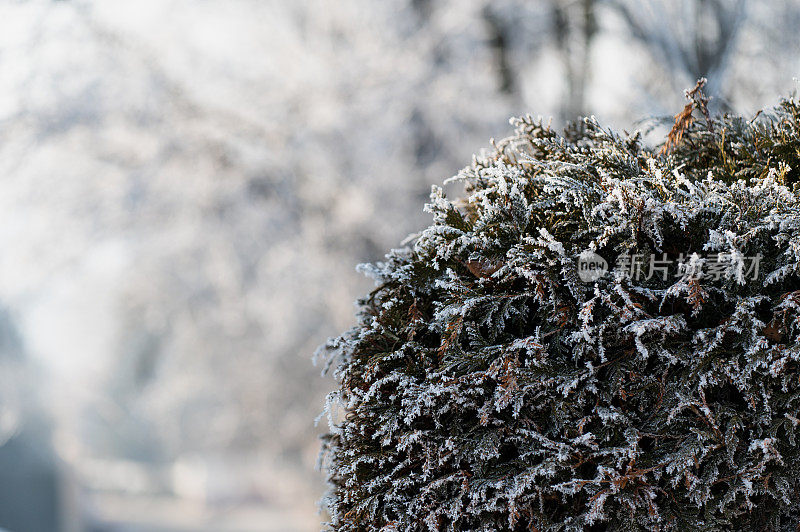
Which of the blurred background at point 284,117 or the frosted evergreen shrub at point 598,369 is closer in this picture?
the frosted evergreen shrub at point 598,369

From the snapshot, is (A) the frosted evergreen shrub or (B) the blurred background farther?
(B) the blurred background

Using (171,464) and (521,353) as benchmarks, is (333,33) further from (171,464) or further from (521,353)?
(171,464)

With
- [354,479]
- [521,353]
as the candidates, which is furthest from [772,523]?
[354,479]

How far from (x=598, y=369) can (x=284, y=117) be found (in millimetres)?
6006

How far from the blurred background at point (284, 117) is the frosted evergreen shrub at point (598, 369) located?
444 cm

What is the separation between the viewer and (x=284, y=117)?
23.7ft

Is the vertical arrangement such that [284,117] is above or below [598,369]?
above

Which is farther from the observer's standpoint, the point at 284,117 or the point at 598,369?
the point at 284,117

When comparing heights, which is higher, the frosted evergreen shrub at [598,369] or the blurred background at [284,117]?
the blurred background at [284,117]

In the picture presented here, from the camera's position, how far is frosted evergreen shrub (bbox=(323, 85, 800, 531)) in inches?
66.9

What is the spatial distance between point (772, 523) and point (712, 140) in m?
1.31

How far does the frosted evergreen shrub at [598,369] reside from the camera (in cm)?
170

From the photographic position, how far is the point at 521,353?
1867 millimetres

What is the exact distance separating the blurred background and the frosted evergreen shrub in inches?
175
